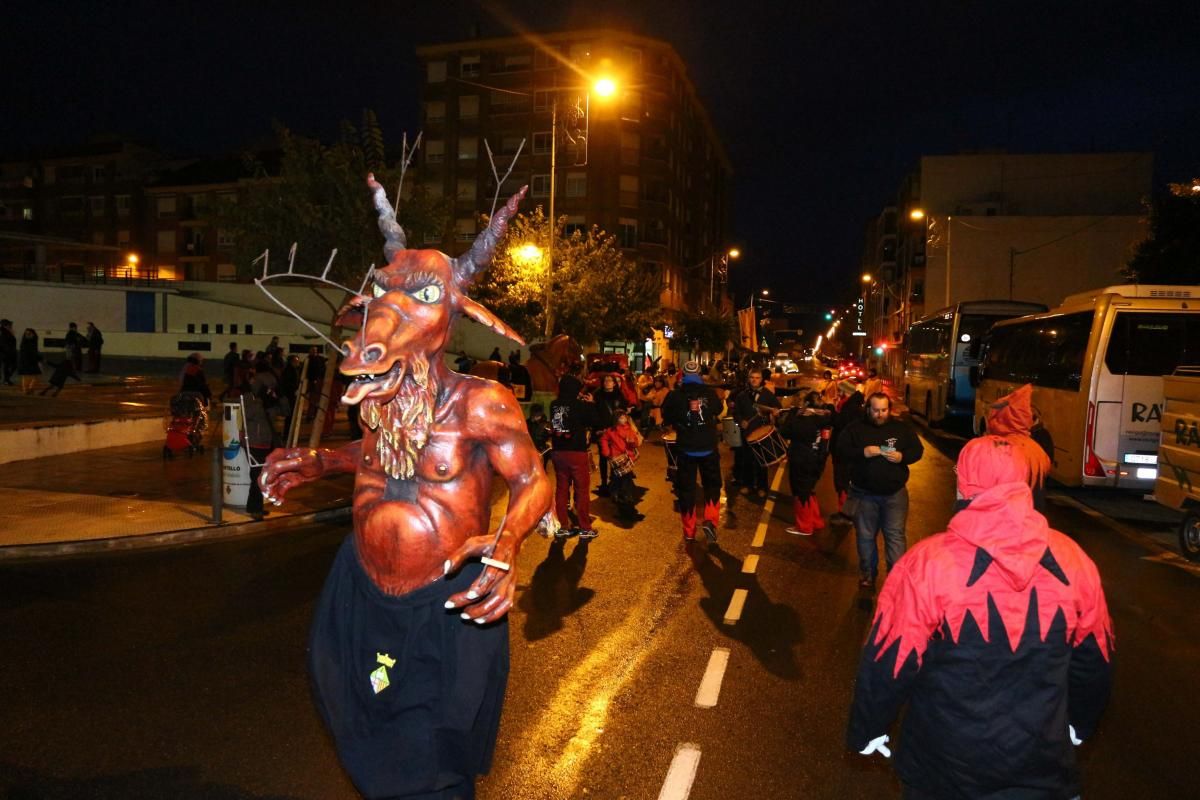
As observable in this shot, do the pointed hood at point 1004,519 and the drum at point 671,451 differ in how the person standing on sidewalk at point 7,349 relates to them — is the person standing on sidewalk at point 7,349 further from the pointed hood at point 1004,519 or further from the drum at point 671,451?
the pointed hood at point 1004,519

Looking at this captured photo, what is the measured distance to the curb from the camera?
29.1ft

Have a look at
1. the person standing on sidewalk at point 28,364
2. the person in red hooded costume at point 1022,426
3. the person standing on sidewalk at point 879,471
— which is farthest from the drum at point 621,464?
the person standing on sidewalk at point 28,364

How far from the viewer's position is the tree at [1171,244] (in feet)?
75.7

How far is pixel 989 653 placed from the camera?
8.25 ft

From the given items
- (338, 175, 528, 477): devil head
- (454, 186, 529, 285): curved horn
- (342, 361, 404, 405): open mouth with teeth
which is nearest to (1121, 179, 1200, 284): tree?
(454, 186, 529, 285): curved horn

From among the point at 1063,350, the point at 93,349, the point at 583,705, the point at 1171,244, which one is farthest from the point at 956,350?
the point at 93,349

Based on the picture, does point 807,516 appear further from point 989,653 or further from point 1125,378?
point 989,653

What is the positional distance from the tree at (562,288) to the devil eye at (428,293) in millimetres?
28975

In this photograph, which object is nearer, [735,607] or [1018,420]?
[1018,420]

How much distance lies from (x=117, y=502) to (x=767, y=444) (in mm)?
8229

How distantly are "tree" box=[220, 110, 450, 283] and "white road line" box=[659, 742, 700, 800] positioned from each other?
11.6 meters

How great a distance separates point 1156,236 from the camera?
24.2 m

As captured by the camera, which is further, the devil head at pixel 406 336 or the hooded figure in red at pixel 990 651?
the devil head at pixel 406 336

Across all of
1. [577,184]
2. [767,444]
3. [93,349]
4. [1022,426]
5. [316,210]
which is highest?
[577,184]
